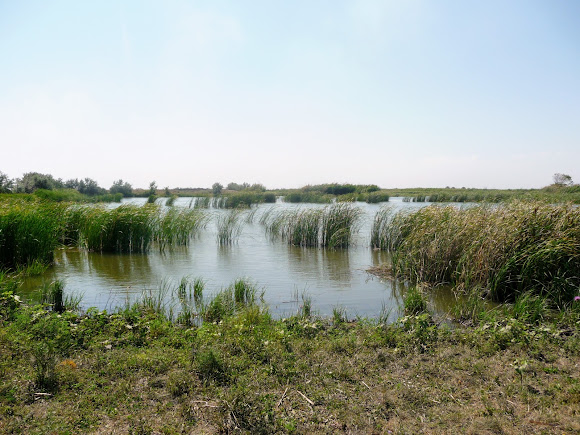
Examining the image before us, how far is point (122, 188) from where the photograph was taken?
58062 millimetres

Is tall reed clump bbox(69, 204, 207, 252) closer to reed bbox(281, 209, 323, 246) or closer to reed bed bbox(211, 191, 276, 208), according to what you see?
reed bbox(281, 209, 323, 246)

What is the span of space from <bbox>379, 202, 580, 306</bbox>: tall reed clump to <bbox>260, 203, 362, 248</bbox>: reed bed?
241 inches

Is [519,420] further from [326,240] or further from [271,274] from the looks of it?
[326,240]

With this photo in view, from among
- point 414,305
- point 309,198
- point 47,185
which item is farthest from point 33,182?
point 414,305

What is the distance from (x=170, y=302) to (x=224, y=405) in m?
4.97

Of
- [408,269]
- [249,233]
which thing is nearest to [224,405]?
[408,269]

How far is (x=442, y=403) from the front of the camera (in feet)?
12.2

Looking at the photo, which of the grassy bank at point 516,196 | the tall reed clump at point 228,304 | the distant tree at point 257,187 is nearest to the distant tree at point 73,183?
the distant tree at point 257,187

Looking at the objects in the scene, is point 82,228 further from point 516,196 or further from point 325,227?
point 516,196

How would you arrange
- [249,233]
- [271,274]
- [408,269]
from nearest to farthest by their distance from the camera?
[408,269] → [271,274] → [249,233]

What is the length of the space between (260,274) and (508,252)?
6.24 meters

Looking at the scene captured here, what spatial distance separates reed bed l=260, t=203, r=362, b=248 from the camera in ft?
53.5

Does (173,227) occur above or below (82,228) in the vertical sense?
below

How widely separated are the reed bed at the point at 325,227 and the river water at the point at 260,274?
422 mm
